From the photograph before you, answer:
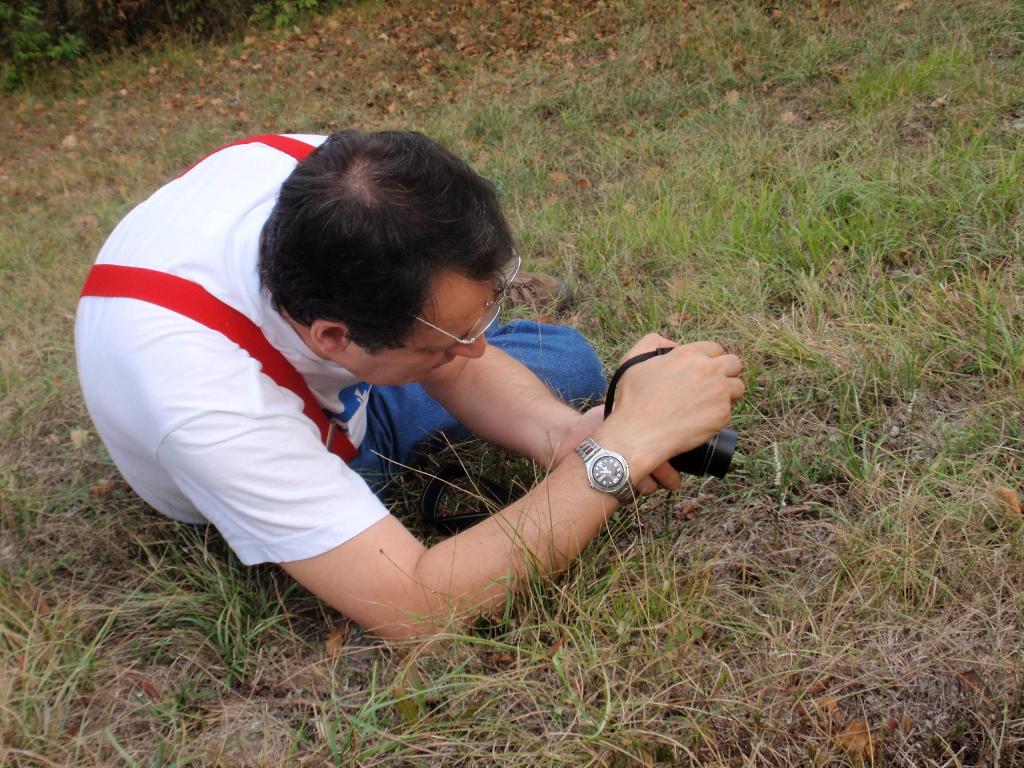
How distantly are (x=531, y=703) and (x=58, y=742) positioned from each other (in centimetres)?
92

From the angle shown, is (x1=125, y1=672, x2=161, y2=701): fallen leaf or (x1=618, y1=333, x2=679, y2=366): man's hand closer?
(x1=125, y1=672, x2=161, y2=701): fallen leaf

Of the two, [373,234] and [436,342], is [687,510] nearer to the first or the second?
[436,342]

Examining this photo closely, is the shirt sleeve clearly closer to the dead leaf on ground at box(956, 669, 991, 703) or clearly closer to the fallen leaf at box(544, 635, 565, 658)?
the fallen leaf at box(544, 635, 565, 658)

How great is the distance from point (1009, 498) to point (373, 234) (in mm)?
1436

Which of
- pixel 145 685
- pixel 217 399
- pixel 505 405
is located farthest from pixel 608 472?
pixel 145 685

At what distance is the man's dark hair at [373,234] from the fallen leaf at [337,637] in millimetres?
714

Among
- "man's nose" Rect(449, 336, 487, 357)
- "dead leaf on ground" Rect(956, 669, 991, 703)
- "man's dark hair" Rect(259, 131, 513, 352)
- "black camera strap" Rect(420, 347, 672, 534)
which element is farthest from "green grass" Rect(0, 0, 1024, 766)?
"man's dark hair" Rect(259, 131, 513, 352)

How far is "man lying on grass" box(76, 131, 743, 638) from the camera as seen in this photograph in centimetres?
154

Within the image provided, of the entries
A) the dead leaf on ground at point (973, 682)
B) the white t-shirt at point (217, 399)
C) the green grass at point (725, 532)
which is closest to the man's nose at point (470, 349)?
the white t-shirt at point (217, 399)

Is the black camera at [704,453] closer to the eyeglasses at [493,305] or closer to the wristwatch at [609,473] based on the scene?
the wristwatch at [609,473]

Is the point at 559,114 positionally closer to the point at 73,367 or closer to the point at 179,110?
the point at 73,367

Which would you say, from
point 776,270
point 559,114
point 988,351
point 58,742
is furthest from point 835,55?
point 58,742

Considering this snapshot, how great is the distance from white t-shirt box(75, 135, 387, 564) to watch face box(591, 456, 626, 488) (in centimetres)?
46

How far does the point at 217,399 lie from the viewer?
4.98 ft
